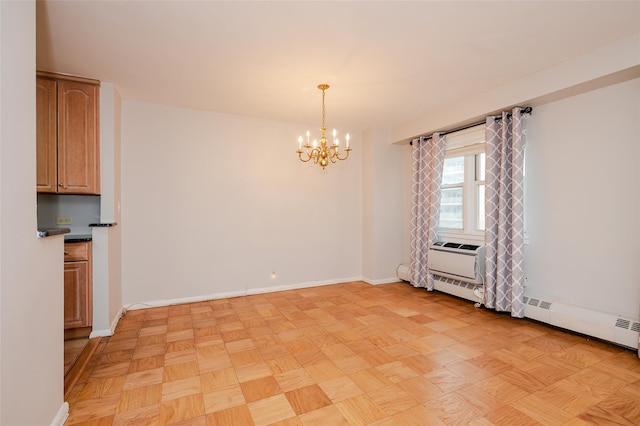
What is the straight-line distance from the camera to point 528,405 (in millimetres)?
1896

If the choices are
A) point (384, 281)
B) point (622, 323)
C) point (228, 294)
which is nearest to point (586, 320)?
point (622, 323)

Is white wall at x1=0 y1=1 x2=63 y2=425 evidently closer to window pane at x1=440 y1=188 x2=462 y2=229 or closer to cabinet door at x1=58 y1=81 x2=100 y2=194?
cabinet door at x1=58 y1=81 x2=100 y2=194

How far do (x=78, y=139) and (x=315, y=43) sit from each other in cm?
254

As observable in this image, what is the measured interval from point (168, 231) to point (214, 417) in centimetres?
274

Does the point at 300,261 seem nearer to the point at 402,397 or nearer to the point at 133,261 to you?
the point at 133,261

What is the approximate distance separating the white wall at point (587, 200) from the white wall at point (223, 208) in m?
2.66

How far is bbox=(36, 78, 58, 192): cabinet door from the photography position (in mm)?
2865

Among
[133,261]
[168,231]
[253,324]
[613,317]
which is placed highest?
[168,231]

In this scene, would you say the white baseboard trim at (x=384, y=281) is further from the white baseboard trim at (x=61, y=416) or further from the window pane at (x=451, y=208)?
the white baseboard trim at (x=61, y=416)

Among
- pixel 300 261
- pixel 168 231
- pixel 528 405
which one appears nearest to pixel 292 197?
pixel 300 261

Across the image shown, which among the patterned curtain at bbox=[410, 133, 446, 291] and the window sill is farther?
the patterned curtain at bbox=[410, 133, 446, 291]

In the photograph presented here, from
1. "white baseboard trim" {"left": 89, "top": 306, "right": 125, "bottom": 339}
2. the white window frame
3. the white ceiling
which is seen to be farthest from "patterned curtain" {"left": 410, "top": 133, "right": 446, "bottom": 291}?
"white baseboard trim" {"left": 89, "top": 306, "right": 125, "bottom": 339}

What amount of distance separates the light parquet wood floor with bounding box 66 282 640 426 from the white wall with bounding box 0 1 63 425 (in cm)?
47

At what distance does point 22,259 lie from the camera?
138 centimetres
